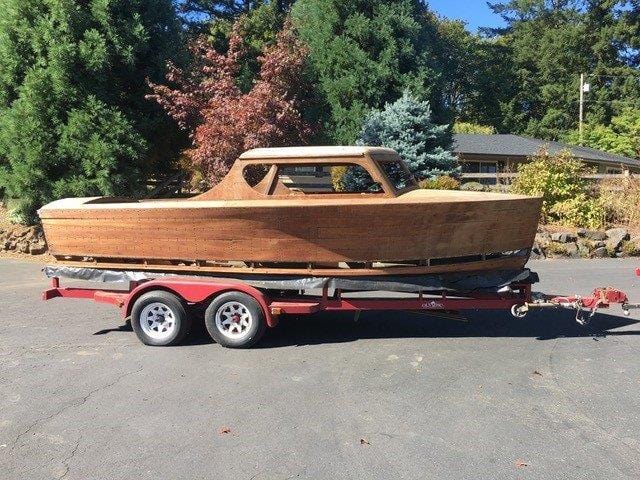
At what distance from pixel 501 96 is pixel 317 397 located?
4495 cm

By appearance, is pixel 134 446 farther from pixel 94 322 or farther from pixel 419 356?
pixel 94 322

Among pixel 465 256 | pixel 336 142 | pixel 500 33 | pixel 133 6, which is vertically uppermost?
pixel 500 33

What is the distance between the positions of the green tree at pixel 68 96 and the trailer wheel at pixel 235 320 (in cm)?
710

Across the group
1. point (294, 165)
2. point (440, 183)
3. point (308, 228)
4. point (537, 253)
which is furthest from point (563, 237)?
point (308, 228)

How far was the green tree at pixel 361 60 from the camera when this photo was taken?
14.6m

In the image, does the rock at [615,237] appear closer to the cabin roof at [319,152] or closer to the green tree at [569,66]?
the cabin roof at [319,152]

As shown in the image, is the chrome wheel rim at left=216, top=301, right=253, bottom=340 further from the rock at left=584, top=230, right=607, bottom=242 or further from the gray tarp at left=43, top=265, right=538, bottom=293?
the rock at left=584, top=230, right=607, bottom=242

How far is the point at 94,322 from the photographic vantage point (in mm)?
7520

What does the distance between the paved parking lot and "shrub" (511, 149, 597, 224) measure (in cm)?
723

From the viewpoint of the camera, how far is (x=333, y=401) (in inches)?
190

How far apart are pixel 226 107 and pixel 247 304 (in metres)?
6.24

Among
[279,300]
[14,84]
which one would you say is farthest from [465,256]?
[14,84]

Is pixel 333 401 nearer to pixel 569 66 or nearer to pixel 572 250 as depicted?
pixel 572 250

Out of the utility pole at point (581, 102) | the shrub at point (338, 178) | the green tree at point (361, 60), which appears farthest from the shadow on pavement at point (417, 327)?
the utility pole at point (581, 102)
